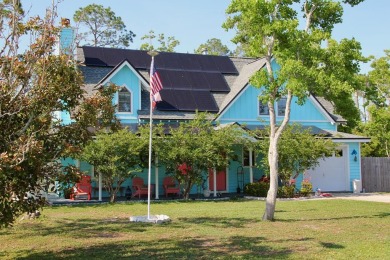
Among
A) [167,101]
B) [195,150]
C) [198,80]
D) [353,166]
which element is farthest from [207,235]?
[198,80]

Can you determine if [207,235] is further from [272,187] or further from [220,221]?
[272,187]

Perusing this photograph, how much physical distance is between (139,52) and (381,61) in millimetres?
17990

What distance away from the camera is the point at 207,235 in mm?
11180

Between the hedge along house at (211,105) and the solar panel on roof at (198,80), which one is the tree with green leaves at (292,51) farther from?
the solar panel on roof at (198,80)

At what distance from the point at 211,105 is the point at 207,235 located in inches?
630

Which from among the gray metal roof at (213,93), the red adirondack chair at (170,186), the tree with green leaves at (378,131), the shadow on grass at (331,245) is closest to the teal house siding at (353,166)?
the gray metal roof at (213,93)

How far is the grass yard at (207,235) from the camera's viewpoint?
906cm

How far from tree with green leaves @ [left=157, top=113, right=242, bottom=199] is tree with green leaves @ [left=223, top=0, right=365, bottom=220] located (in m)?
6.91

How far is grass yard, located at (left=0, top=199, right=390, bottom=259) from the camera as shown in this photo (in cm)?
906

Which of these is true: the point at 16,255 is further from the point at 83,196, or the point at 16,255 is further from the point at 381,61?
the point at 381,61

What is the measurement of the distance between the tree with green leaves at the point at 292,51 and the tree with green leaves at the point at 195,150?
22.7ft

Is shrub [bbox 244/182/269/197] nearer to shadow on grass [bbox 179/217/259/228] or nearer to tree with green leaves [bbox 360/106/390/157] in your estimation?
shadow on grass [bbox 179/217/259/228]

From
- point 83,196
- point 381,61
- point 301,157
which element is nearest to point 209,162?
point 301,157

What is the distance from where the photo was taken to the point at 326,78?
44.7ft
